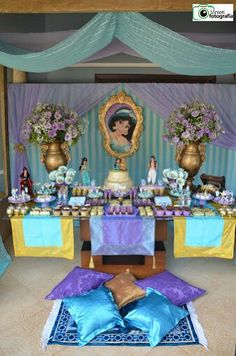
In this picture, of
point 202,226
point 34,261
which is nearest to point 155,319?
point 202,226

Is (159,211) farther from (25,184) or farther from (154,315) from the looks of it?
(25,184)

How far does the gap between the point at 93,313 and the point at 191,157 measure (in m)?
2.39

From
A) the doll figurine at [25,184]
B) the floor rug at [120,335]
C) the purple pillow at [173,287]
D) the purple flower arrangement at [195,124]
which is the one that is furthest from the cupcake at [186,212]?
the doll figurine at [25,184]

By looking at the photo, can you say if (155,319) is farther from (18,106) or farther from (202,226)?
(18,106)

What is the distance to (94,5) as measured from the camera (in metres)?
2.85

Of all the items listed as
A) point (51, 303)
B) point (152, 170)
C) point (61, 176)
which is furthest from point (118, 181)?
point (51, 303)

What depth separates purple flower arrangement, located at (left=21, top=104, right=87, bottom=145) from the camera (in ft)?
14.4

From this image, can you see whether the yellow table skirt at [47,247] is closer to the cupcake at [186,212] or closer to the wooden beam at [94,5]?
the cupcake at [186,212]

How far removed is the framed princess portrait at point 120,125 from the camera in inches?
222

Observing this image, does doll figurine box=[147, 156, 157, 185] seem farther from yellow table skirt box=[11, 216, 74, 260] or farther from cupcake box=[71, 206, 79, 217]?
yellow table skirt box=[11, 216, 74, 260]

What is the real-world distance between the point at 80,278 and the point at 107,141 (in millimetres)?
2598

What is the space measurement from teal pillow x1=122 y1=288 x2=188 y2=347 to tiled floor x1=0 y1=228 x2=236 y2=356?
15 centimetres

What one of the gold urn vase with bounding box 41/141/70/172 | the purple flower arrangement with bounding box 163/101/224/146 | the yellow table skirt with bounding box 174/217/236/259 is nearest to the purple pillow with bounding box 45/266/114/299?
the yellow table skirt with bounding box 174/217/236/259

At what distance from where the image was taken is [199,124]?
4328 millimetres
